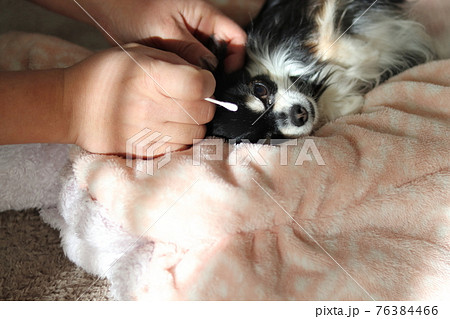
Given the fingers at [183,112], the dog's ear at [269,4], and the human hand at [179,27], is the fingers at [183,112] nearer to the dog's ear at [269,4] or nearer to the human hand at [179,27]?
the human hand at [179,27]

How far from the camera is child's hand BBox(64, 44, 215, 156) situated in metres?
1.08

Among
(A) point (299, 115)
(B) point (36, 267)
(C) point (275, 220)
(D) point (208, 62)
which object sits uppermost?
(D) point (208, 62)

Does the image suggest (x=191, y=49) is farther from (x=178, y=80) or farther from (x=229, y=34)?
(x=178, y=80)

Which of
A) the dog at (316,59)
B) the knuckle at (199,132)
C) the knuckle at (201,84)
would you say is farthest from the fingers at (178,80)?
the dog at (316,59)

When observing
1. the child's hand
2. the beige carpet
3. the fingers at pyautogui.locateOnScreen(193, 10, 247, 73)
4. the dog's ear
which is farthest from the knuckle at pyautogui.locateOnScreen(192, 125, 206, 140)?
the dog's ear

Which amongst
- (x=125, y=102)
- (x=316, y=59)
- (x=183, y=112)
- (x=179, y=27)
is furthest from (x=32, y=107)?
(x=316, y=59)

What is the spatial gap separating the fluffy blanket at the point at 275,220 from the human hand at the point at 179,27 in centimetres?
31

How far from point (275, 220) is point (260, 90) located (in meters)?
0.43

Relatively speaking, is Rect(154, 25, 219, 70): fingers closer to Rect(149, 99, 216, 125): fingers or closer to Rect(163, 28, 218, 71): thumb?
Rect(163, 28, 218, 71): thumb

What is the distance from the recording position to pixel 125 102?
1109 mm

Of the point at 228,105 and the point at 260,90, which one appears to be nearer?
the point at 228,105

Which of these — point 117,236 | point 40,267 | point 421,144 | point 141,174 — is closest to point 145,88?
point 141,174

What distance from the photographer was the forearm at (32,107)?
3.58ft

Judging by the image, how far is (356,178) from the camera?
1084mm
